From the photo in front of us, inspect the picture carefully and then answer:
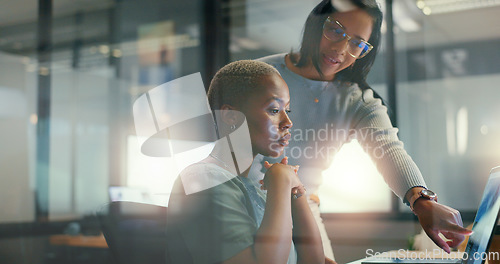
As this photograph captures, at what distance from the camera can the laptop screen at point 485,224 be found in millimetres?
1186

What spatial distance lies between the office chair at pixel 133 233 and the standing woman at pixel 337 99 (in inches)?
23.2

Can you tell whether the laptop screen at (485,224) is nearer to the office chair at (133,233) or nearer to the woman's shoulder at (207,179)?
the woman's shoulder at (207,179)

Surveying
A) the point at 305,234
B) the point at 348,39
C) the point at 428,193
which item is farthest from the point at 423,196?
the point at 348,39

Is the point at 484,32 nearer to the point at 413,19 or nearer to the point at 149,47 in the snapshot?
the point at 413,19

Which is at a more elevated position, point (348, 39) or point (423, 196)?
point (348, 39)

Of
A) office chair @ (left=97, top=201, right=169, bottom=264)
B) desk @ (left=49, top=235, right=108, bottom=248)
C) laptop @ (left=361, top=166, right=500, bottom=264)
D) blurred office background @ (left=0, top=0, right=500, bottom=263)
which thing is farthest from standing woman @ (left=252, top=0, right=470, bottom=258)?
desk @ (left=49, top=235, right=108, bottom=248)

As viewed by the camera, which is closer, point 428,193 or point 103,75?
point 428,193

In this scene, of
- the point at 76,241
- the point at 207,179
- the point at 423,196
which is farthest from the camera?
the point at 76,241

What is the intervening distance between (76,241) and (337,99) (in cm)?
202

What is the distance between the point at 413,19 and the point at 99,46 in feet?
6.61

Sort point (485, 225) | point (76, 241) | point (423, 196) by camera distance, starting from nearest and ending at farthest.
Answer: point (485, 225) < point (423, 196) < point (76, 241)

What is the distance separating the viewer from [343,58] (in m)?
1.95

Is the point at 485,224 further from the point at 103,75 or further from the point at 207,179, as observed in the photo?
the point at 103,75

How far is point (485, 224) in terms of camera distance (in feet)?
4.10
